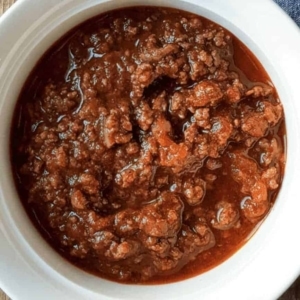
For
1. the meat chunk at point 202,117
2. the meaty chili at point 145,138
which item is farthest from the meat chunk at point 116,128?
the meat chunk at point 202,117

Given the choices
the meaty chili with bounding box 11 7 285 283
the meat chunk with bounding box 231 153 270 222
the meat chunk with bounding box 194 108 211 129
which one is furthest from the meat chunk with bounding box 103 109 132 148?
the meat chunk with bounding box 231 153 270 222

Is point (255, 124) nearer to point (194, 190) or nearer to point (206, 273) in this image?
point (194, 190)

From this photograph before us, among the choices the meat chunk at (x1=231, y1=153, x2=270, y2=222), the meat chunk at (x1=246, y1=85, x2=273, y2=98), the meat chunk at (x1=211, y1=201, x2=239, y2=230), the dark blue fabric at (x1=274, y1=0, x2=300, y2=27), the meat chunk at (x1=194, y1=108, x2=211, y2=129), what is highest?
the dark blue fabric at (x1=274, y1=0, x2=300, y2=27)

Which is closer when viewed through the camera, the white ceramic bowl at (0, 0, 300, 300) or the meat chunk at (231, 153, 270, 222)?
the white ceramic bowl at (0, 0, 300, 300)

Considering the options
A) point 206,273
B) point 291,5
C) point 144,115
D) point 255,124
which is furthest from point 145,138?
point 291,5

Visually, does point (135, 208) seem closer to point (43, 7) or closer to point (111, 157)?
point (111, 157)

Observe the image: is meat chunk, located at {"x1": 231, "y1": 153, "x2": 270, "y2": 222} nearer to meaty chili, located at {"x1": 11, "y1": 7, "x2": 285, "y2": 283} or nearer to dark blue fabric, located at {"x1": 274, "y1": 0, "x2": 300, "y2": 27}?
meaty chili, located at {"x1": 11, "y1": 7, "x2": 285, "y2": 283}

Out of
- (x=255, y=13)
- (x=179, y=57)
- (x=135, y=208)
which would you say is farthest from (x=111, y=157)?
(x=255, y=13)

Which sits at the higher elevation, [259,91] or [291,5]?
[291,5]
